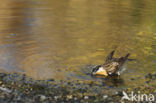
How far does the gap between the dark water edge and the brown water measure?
460 millimetres

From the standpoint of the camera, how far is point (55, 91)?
7965mm

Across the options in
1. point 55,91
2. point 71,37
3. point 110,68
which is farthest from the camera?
point 71,37

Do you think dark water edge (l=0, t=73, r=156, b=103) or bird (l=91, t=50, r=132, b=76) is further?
bird (l=91, t=50, r=132, b=76)

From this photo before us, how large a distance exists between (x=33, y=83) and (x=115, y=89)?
86.5 inches

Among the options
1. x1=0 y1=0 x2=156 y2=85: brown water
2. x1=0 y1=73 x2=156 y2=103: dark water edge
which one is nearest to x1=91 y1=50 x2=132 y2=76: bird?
x1=0 y1=0 x2=156 y2=85: brown water

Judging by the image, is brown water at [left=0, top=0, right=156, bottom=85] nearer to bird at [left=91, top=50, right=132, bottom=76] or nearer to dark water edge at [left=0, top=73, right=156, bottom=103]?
bird at [left=91, top=50, right=132, bottom=76]

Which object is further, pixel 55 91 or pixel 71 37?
pixel 71 37

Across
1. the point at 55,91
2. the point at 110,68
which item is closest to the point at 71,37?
the point at 110,68

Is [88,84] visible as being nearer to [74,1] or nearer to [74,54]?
[74,54]

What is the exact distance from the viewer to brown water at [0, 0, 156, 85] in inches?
388

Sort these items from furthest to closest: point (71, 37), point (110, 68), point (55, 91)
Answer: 1. point (71, 37)
2. point (110, 68)
3. point (55, 91)

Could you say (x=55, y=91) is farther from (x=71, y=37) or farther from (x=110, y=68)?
(x=71, y=37)

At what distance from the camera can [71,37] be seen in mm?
13414

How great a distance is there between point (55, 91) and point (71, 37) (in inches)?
224
